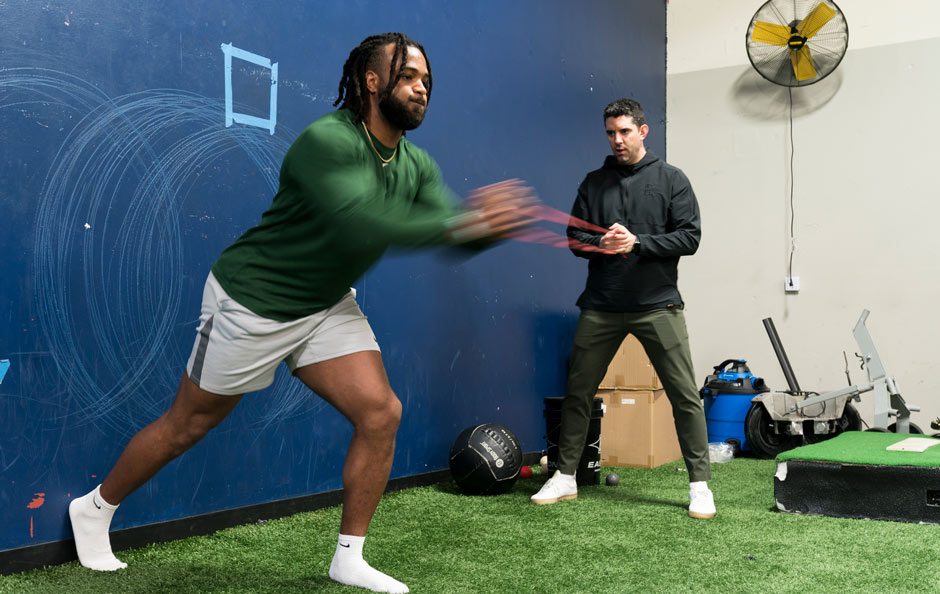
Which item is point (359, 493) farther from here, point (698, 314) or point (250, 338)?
point (698, 314)

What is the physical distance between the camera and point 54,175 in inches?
93.4

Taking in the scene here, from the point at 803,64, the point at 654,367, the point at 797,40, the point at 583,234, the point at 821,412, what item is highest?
the point at 797,40

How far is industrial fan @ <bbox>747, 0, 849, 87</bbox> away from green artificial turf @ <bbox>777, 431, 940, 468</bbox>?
2641 millimetres

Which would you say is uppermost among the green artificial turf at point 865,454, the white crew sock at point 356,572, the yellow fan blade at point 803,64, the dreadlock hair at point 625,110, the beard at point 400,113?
the yellow fan blade at point 803,64

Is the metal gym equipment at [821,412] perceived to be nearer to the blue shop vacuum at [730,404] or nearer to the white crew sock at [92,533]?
the blue shop vacuum at [730,404]

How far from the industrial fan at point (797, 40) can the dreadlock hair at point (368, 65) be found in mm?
3816

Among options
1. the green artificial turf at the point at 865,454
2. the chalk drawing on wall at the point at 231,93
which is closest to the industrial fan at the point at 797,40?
the green artificial turf at the point at 865,454

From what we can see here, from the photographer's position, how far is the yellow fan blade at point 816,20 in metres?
5.16

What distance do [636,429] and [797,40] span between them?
2.69 meters

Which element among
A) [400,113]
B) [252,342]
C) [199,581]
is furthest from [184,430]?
[400,113]

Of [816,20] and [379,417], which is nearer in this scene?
[379,417]

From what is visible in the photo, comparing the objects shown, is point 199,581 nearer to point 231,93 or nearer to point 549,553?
point 549,553

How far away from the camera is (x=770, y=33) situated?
538 centimetres

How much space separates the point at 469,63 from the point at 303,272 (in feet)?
7.21
